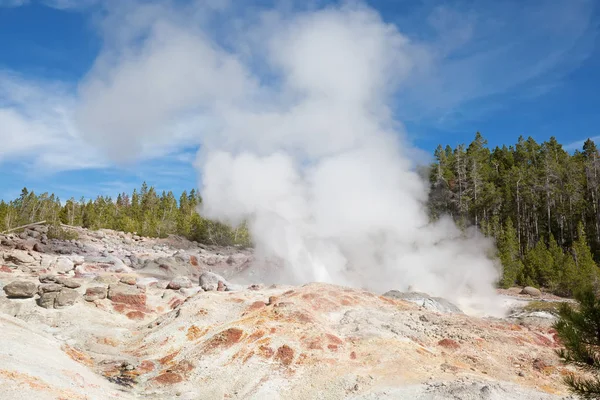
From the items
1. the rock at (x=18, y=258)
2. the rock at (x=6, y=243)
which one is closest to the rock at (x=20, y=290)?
the rock at (x=18, y=258)

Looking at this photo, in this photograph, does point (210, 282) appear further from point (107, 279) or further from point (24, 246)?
point (24, 246)

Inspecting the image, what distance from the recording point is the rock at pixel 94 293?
2168cm

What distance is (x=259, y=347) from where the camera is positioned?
14.9 meters

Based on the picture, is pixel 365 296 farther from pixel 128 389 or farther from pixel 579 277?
pixel 579 277

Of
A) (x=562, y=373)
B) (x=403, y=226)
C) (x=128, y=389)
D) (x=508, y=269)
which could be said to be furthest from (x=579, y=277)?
(x=128, y=389)

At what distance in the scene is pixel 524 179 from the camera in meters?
68.5

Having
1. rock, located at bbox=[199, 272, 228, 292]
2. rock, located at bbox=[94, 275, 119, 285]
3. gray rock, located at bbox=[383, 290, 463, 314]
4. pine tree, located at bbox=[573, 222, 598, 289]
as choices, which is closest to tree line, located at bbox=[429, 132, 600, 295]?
pine tree, located at bbox=[573, 222, 598, 289]

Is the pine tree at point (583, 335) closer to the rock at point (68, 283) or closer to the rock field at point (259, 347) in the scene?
the rock field at point (259, 347)

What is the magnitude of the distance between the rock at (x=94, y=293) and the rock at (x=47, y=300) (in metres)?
1.39

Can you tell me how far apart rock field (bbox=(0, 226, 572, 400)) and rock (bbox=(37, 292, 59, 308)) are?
0.04 m

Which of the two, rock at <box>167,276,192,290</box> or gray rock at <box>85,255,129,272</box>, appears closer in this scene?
rock at <box>167,276,192,290</box>

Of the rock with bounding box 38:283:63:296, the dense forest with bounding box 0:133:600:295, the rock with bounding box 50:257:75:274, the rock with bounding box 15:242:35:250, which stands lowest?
the rock with bounding box 38:283:63:296

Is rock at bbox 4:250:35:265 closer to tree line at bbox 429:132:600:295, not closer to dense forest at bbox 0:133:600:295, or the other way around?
dense forest at bbox 0:133:600:295

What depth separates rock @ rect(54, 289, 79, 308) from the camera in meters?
20.5
